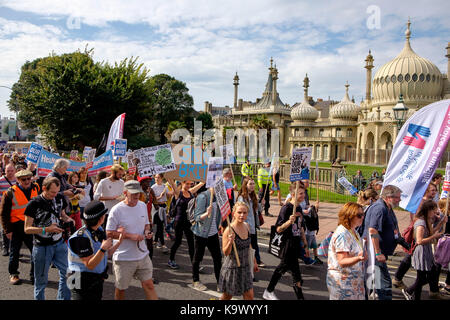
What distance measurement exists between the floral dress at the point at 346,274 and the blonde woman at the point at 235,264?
1081 millimetres

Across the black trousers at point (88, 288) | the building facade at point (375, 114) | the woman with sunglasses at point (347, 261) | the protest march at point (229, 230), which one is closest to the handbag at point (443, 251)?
the protest march at point (229, 230)

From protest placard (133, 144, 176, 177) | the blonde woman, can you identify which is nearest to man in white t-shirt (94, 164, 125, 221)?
protest placard (133, 144, 176, 177)

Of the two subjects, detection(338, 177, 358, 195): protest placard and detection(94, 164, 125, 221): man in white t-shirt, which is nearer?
detection(94, 164, 125, 221): man in white t-shirt

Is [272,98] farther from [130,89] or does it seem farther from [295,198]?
[295,198]

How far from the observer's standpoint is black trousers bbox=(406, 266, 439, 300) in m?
5.36

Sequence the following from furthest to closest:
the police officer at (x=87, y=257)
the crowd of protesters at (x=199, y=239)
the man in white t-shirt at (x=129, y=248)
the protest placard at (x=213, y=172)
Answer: the protest placard at (x=213, y=172)
the man in white t-shirt at (x=129, y=248)
the crowd of protesters at (x=199, y=239)
the police officer at (x=87, y=257)

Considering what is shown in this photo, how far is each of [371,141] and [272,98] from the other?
34.2m

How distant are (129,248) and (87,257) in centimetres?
62

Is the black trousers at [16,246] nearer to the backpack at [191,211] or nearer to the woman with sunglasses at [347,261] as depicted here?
the backpack at [191,211]

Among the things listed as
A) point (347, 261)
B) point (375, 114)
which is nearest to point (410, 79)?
point (375, 114)

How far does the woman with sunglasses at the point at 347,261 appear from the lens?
400 cm

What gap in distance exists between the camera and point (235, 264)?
4.47 m

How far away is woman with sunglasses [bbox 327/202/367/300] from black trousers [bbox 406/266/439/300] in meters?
1.88

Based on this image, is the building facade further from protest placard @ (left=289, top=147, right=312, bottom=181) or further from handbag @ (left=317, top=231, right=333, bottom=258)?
handbag @ (left=317, top=231, right=333, bottom=258)
